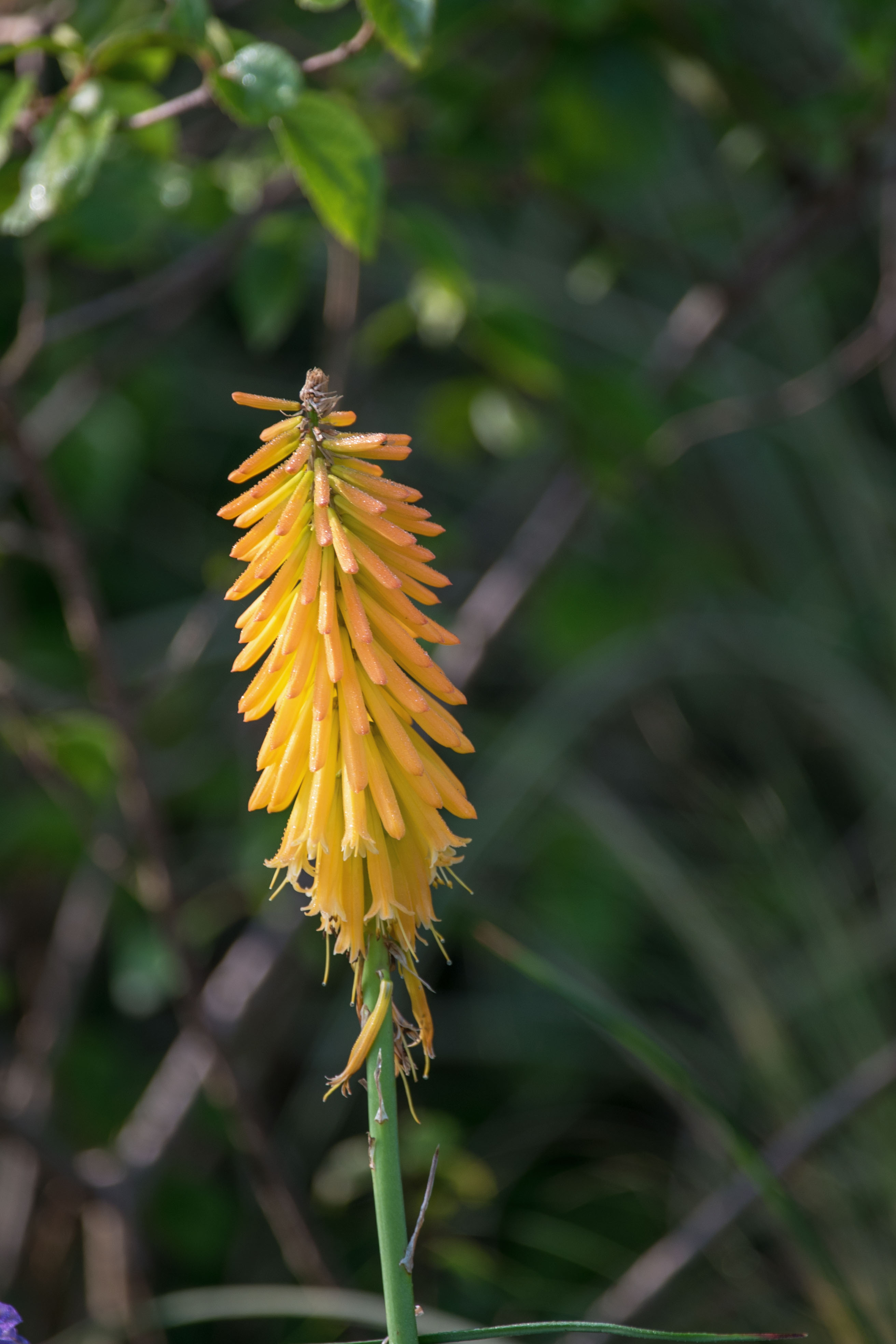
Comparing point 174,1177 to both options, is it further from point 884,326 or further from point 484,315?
point 884,326

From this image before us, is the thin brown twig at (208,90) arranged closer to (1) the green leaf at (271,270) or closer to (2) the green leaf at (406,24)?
(2) the green leaf at (406,24)

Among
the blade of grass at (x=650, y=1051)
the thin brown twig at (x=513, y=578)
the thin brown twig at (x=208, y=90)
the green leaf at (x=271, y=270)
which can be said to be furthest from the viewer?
the thin brown twig at (x=513, y=578)

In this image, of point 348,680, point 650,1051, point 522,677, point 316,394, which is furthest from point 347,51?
point 522,677

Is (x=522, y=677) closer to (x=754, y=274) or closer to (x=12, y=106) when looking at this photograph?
(x=754, y=274)

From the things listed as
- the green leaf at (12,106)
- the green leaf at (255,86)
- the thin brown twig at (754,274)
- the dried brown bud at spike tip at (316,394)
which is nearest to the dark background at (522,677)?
the thin brown twig at (754,274)

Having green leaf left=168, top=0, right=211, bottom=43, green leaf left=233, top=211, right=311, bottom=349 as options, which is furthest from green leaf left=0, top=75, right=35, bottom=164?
green leaf left=233, top=211, right=311, bottom=349

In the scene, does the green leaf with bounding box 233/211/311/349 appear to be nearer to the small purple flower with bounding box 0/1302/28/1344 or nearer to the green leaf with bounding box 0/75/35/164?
the green leaf with bounding box 0/75/35/164

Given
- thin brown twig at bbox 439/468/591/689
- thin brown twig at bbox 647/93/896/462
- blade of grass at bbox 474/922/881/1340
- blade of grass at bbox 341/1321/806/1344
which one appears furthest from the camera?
thin brown twig at bbox 439/468/591/689
